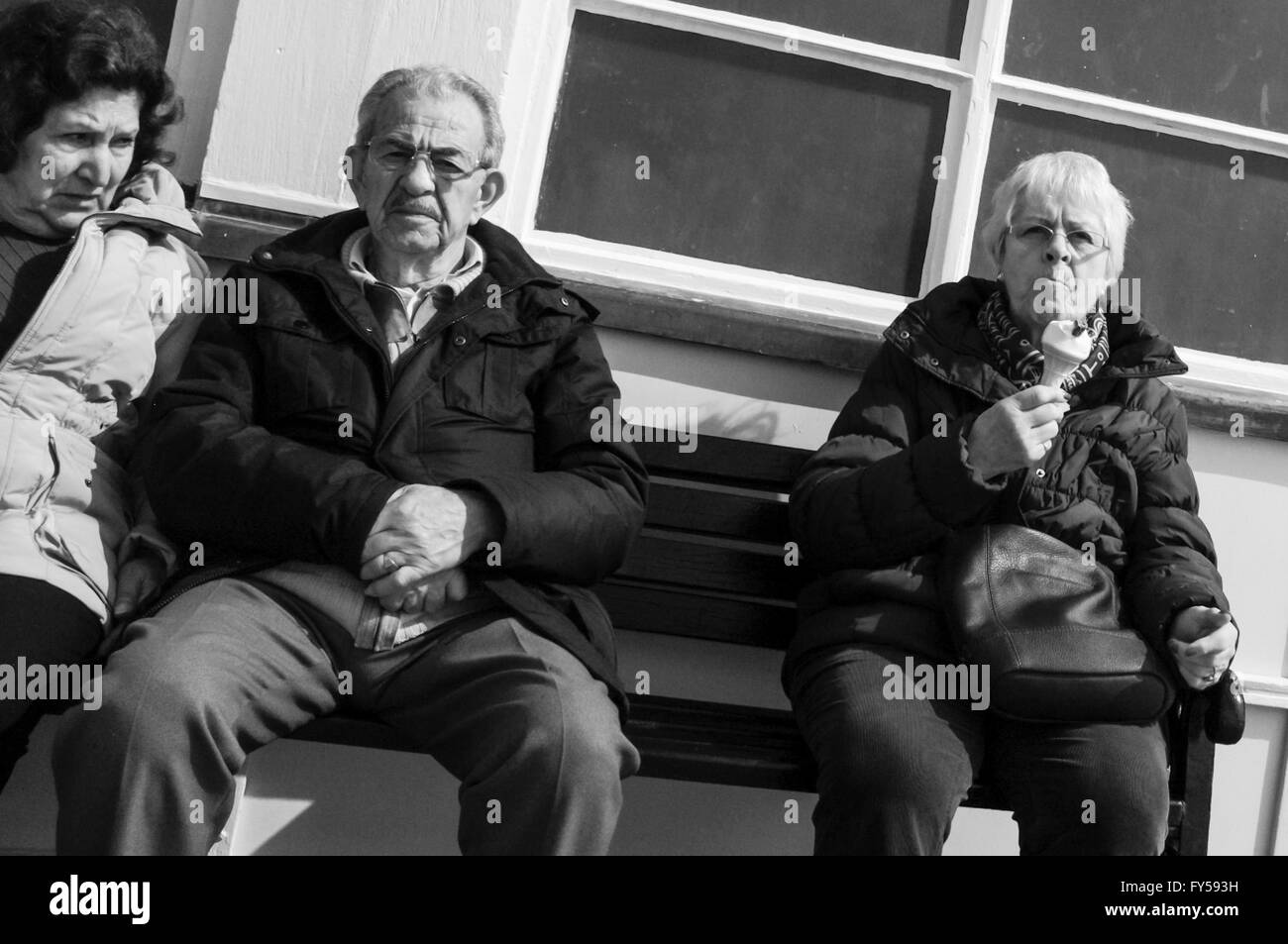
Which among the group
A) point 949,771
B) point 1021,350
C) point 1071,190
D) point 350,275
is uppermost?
point 1071,190

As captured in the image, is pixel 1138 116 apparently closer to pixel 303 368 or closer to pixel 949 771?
pixel 949 771

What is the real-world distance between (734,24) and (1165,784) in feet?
7.07

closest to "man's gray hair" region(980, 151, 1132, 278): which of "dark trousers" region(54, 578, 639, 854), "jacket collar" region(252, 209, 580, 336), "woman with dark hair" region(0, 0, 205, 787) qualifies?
"jacket collar" region(252, 209, 580, 336)

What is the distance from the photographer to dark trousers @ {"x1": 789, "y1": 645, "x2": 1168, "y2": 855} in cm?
276

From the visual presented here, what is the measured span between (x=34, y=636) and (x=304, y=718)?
1.60 feet

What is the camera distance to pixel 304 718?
276 centimetres

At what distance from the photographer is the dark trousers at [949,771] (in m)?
2.76

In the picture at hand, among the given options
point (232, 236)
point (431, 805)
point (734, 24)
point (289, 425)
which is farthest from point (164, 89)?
point (431, 805)

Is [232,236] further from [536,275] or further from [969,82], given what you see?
[969,82]

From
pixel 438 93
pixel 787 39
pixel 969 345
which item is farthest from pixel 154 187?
pixel 969 345

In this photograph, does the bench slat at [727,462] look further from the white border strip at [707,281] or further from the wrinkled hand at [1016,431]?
the wrinkled hand at [1016,431]

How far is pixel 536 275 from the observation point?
3189 millimetres

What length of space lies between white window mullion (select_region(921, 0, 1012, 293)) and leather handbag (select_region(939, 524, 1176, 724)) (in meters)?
1.14

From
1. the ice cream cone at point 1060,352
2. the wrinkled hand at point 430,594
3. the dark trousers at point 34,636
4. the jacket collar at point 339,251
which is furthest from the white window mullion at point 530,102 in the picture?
the dark trousers at point 34,636
